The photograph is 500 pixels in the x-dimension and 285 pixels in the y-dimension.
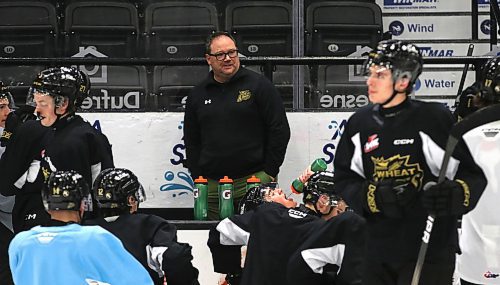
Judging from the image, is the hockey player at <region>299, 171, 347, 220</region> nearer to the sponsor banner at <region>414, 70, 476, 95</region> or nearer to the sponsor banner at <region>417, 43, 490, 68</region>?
the sponsor banner at <region>414, 70, 476, 95</region>

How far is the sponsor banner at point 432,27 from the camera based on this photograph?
29.9 ft

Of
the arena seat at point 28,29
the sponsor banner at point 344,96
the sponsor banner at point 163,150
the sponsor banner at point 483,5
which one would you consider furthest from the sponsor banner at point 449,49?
the arena seat at point 28,29

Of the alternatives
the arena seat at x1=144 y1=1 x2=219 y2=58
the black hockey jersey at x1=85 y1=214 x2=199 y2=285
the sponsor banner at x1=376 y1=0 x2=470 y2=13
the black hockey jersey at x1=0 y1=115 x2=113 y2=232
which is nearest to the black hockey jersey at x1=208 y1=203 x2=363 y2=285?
the black hockey jersey at x1=85 y1=214 x2=199 y2=285

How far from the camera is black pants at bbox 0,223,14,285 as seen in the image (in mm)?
5996

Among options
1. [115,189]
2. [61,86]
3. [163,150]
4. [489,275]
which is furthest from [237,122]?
[489,275]

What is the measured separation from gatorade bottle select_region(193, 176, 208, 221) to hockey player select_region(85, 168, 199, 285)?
1.60 m

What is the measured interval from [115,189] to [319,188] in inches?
39.3

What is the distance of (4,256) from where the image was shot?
6055 mm

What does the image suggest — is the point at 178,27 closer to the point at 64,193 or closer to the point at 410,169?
the point at 64,193

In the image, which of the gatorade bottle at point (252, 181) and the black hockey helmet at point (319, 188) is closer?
the black hockey helmet at point (319, 188)

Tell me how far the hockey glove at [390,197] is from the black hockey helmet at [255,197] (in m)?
1.78

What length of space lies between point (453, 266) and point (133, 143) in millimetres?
3322

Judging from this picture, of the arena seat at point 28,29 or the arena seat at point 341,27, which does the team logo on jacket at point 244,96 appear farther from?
the arena seat at point 28,29

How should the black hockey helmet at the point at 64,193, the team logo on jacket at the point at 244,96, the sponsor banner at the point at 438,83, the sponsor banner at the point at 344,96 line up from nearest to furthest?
the black hockey helmet at the point at 64,193, the team logo on jacket at the point at 244,96, the sponsor banner at the point at 344,96, the sponsor banner at the point at 438,83
